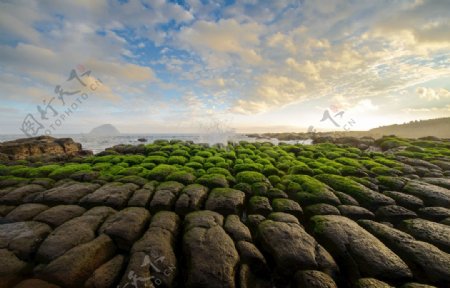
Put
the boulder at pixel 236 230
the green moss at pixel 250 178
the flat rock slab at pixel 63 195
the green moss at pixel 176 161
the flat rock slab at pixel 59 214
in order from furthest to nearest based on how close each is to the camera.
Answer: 1. the green moss at pixel 176 161
2. the green moss at pixel 250 178
3. the flat rock slab at pixel 63 195
4. the flat rock slab at pixel 59 214
5. the boulder at pixel 236 230

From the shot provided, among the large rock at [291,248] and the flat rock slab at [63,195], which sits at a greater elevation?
the flat rock slab at [63,195]

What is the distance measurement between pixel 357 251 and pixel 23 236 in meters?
12.2

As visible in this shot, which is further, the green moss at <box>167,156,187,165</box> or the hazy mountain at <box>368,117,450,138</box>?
the hazy mountain at <box>368,117,450,138</box>

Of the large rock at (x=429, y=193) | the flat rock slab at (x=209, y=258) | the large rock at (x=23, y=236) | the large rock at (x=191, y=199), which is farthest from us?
the large rock at (x=429, y=193)

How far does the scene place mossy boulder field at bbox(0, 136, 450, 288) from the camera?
278 inches

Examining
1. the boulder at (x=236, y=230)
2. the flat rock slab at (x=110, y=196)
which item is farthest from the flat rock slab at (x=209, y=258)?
the flat rock slab at (x=110, y=196)

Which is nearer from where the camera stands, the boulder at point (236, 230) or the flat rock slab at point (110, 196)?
the boulder at point (236, 230)

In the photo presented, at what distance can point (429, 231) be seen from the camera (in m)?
8.98

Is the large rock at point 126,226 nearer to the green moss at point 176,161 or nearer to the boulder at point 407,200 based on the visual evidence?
the green moss at point 176,161

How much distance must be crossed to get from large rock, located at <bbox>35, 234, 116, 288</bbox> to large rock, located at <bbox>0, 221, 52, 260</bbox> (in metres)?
1.19

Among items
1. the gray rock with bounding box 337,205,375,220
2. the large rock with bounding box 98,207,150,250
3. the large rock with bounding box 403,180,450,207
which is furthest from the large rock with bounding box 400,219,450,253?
the large rock with bounding box 98,207,150,250

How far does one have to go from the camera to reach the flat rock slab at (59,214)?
374 inches

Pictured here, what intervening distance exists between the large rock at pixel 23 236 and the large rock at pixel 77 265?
3.92ft

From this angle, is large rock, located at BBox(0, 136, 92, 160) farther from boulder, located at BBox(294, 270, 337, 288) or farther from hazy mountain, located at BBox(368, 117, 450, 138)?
hazy mountain, located at BBox(368, 117, 450, 138)
